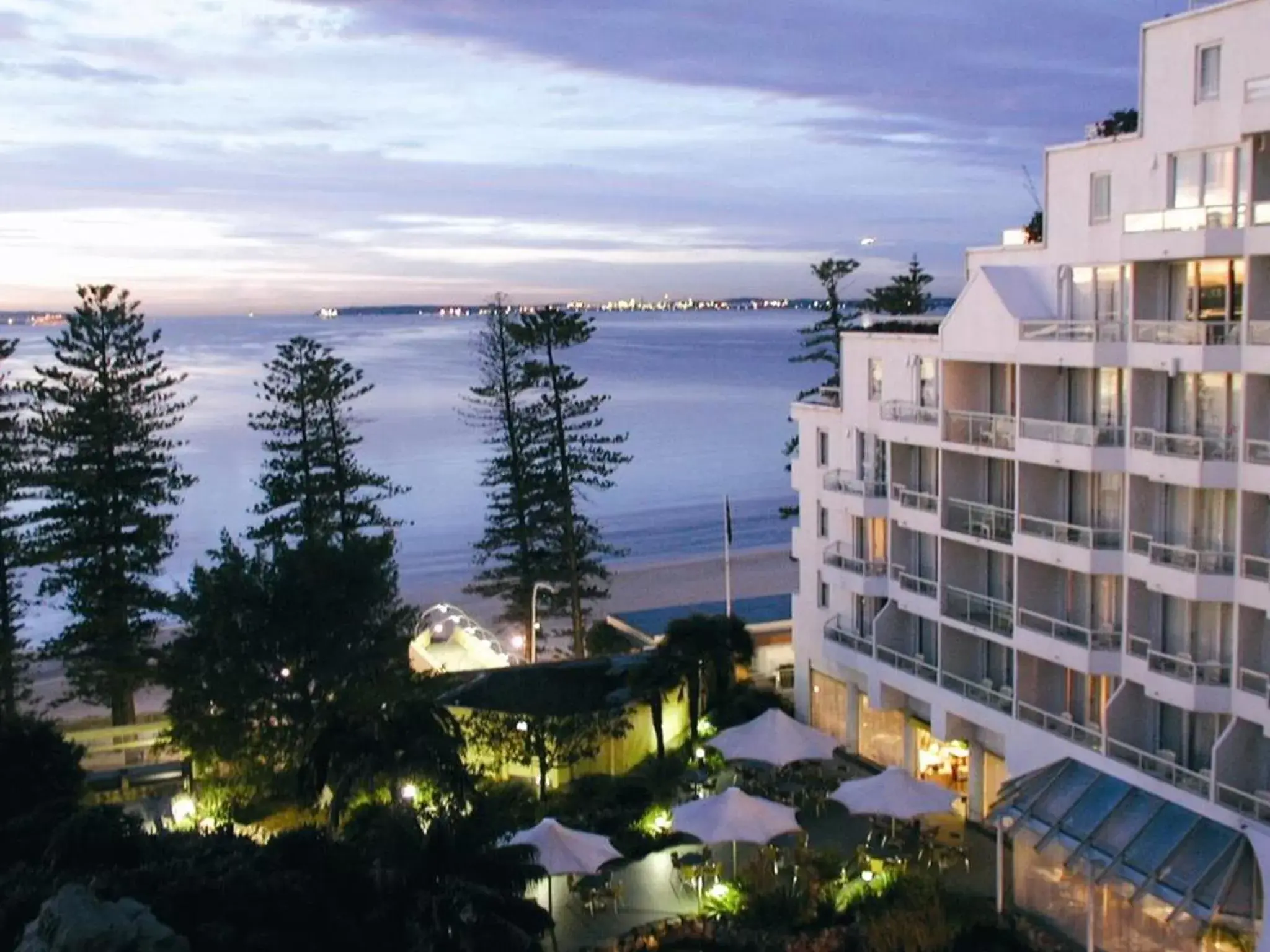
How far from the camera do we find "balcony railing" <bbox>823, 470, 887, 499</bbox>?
74.7ft

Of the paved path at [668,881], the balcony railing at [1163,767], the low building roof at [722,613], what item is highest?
the balcony railing at [1163,767]

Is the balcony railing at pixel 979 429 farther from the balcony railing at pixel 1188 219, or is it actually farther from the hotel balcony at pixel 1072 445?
the balcony railing at pixel 1188 219

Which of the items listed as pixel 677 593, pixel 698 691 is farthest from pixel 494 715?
pixel 677 593

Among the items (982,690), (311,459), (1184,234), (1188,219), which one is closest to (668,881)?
(982,690)

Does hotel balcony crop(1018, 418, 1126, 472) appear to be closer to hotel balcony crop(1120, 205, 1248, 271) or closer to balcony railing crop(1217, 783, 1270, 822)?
hotel balcony crop(1120, 205, 1248, 271)

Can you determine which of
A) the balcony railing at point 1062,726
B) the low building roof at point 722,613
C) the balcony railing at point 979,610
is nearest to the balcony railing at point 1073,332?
the balcony railing at point 979,610

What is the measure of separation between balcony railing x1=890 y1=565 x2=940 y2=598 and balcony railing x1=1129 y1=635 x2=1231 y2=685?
13.7 feet

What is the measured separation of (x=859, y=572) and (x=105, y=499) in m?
15.2

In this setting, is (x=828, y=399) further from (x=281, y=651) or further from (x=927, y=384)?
(x=281, y=651)

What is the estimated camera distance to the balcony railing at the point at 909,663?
70.5ft

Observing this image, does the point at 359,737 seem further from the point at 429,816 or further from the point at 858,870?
the point at 858,870

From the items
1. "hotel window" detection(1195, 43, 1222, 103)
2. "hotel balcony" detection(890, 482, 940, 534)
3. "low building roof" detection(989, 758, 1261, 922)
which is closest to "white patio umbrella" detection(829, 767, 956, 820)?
"low building roof" detection(989, 758, 1261, 922)

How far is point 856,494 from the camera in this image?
23109 mm

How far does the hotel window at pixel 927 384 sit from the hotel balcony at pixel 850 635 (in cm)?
400
